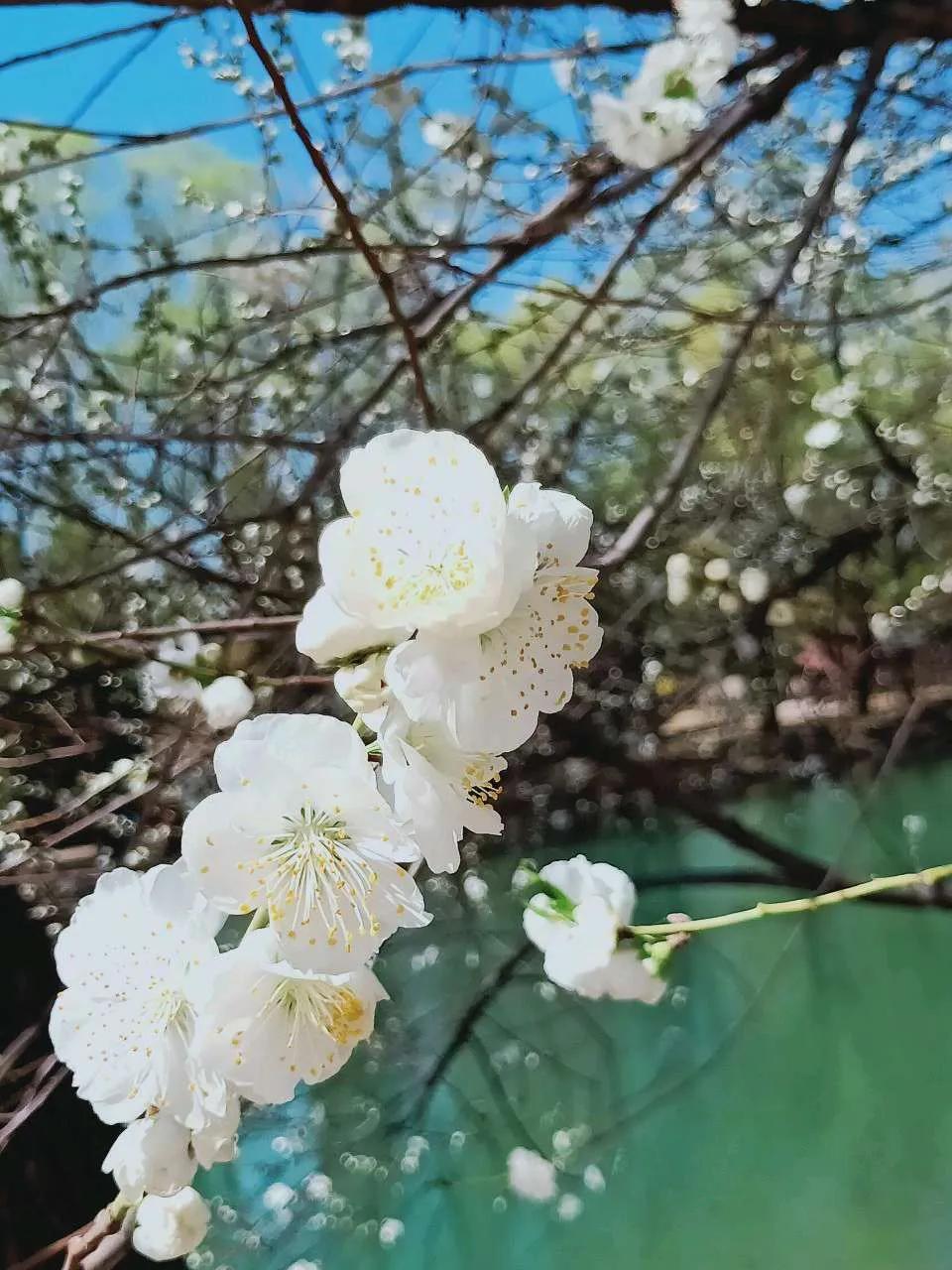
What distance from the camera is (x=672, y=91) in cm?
106

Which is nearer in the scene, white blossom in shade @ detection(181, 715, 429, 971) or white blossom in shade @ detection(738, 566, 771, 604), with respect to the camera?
white blossom in shade @ detection(181, 715, 429, 971)

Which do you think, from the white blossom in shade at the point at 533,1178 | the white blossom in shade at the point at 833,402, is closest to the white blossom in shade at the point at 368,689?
the white blossom in shade at the point at 533,1178

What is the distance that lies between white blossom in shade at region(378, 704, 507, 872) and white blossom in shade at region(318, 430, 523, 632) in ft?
0.13

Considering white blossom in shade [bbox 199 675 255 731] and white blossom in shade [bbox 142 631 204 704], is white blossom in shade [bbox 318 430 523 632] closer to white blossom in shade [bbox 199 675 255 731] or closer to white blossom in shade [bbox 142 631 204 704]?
white blossom in shade [bbox 199 675 255 731]

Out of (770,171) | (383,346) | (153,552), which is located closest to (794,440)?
(770,171)

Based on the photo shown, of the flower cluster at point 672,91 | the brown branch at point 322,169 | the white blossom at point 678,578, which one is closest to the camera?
the brown branch at point 322,169

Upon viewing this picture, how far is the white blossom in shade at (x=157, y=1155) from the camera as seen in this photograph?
41 centimetres

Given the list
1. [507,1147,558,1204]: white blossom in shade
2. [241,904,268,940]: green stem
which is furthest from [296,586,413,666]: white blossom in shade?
[507,1147,558,1204]: white blossom in shade

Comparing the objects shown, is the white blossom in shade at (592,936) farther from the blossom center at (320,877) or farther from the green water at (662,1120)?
the green water at (662,1120)

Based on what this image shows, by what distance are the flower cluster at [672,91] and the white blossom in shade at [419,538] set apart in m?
0.86

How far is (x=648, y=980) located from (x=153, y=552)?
1.80ft

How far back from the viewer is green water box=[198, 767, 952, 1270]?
151 centimetres

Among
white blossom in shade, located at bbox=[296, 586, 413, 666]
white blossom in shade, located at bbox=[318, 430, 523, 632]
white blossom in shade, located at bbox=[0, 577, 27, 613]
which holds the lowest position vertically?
white blossom in shade, located at bbox=[0, 577, 27, 613]

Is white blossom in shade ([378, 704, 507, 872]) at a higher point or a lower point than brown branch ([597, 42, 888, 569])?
higher
